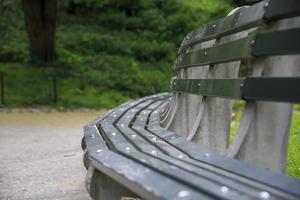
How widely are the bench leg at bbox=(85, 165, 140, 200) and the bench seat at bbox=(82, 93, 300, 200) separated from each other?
126mm

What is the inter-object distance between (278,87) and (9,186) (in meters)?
3.61

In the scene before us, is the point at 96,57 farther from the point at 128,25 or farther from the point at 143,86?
the point at 128,25

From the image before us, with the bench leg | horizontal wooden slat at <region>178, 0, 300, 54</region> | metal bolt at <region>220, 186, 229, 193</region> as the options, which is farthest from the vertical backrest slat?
metal bolt at <region>220, 186, 229, 193</region>

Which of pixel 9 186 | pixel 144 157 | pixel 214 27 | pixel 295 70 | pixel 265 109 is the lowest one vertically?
pixel 9 186

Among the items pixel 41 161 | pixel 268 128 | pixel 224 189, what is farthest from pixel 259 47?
pixel 41 161

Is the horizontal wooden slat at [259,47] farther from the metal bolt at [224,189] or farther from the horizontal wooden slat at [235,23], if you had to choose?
the metal bolt at [224,189]

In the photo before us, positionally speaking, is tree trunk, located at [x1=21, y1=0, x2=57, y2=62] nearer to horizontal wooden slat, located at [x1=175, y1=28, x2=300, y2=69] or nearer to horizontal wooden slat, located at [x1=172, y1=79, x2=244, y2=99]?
horizontal wooden slat, located at [x1=172, y1=79, x2=244, y2=99]

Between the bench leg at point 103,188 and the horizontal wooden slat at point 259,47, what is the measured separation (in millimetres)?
957

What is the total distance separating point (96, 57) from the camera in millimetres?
24078

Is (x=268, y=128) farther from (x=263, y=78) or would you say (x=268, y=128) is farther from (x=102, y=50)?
(x=102, y=50)

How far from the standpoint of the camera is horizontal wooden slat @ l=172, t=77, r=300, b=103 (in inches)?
98.1

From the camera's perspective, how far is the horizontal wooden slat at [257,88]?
2492 millimetres

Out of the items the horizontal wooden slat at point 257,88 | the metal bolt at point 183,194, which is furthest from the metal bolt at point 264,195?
the horizontal wooden slat at point 257,88

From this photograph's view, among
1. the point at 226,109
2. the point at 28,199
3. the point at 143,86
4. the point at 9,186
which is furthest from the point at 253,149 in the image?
the point at 143,86
